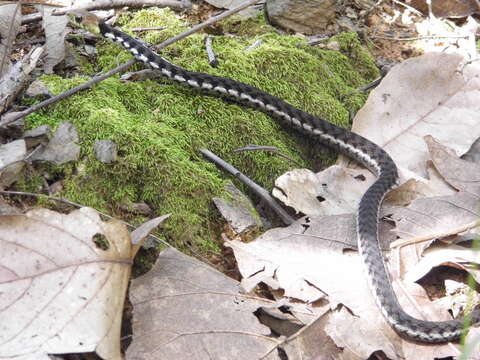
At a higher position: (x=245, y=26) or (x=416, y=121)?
(x=245, y=26)

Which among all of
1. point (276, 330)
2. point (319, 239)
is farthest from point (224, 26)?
point (276, 330)

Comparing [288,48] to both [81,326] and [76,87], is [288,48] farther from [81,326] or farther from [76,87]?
[81,326]

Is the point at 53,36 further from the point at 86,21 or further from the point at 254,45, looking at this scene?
the point at 254,45

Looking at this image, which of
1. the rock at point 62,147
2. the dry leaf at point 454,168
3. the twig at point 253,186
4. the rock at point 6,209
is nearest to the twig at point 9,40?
the rock at point 62,147

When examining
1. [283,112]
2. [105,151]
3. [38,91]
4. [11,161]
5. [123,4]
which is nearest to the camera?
[11,161]

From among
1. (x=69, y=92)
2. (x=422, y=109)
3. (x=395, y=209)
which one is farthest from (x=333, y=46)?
(x=69, y=92)

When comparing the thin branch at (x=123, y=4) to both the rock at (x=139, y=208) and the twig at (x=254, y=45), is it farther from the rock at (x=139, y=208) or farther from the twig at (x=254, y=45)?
the rock at (x=139, y=208)
